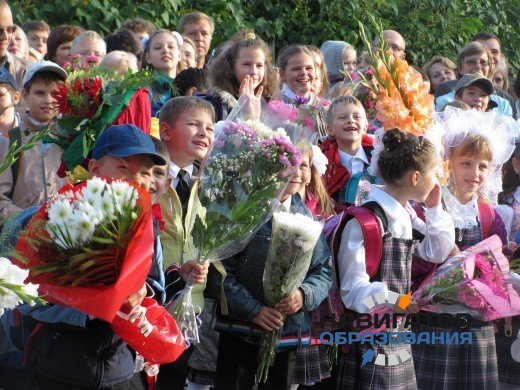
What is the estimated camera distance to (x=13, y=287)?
3154mm

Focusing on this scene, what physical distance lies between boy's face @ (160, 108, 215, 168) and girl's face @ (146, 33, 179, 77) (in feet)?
9.01

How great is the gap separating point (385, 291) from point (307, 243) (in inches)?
19.4

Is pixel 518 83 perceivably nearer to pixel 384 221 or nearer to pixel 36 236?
pixel 384 221

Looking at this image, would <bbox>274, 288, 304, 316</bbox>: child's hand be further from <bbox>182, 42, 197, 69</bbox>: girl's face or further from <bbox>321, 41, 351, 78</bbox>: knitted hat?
<bbox>321, 41, 351, 78</bbox>: knitted hat

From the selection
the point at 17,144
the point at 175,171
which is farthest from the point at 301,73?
the point at 17,144

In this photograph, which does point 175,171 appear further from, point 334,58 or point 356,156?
point 334,58

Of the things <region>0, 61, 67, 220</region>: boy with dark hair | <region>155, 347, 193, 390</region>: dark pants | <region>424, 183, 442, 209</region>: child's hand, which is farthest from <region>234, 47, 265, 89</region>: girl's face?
<region>155, 347, 193, 390</region>: dark pants

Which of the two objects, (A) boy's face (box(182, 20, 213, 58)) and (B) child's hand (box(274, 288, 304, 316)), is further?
(A) boy's face (box(182, 20, 213, 58))

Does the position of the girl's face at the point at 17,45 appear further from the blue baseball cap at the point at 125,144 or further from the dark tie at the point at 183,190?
the blue baseball cap at the point at 125,144

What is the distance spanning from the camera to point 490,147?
21.5 feet

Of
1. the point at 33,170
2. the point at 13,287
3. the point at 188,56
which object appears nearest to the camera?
the point at 13,287

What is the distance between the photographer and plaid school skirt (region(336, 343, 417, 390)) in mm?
5516

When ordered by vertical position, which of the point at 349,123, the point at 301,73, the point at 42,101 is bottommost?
the point at 42,101

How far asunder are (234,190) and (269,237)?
0.52 metres
